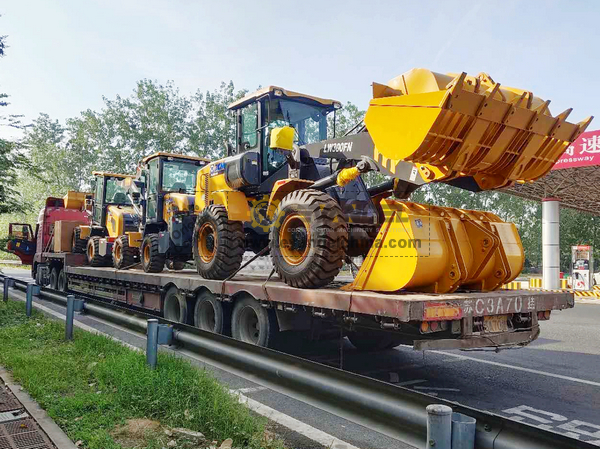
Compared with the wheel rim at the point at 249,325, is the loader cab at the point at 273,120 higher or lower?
higher

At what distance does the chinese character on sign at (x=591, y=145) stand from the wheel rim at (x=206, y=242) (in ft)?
51.8

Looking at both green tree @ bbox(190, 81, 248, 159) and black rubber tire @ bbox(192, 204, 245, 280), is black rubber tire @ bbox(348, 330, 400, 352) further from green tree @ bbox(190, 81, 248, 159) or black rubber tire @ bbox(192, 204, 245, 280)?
green tree @ bbox(190, 81, 248, 159)

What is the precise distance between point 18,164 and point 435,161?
797cm

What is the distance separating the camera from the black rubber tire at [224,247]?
25.6ft

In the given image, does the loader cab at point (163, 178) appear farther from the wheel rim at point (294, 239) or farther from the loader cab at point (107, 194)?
the wheel rim at point (294, 239)

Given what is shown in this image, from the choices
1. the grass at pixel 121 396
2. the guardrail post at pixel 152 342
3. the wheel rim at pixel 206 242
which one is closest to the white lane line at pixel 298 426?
the grass at pixel 121 396

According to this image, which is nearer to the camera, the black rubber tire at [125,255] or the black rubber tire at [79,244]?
the black rubber tire at [125,255]

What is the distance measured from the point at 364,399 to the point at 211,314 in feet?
17.9

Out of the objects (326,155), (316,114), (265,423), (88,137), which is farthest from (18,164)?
(88,137)

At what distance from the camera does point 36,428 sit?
414cm

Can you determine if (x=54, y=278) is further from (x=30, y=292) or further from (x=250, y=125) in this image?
(x=250, y=125)

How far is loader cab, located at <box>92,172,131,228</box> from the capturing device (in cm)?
1484

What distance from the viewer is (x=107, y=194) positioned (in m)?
14.9

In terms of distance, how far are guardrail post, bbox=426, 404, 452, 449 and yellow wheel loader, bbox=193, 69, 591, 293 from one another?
297cm
